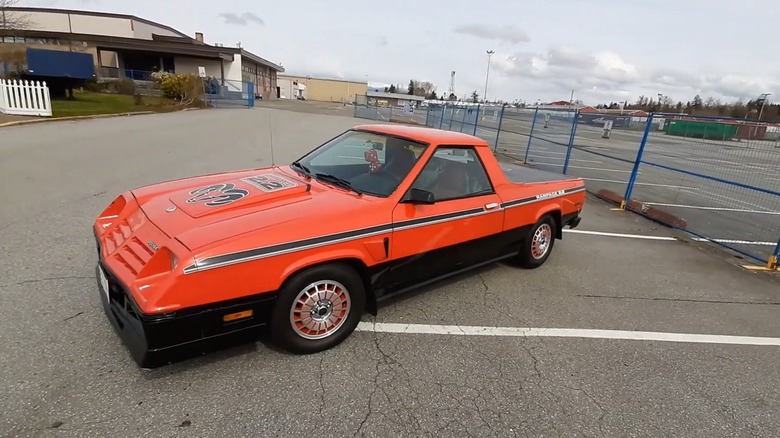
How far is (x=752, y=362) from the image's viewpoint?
311 centimetres

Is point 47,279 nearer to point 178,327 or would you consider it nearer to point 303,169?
point 178,327

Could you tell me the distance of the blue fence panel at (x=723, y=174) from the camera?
5.91 metres

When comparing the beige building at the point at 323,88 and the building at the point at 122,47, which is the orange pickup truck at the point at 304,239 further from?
the beige building at the point at 323,88

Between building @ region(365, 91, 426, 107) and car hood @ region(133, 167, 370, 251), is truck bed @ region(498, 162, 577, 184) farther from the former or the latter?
building @ region(365, 91, 426, 107)

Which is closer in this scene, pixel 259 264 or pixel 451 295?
pixel 259 264

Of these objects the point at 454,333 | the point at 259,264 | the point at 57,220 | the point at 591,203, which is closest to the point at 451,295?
the point at 454,333

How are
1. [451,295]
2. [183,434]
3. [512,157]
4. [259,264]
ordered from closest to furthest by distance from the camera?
[183,434] → [259,264] → [451,295] → [512,157]

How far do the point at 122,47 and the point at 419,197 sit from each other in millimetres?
48294

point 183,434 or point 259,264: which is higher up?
point 259,264

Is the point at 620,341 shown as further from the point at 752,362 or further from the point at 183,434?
the point at 183,434

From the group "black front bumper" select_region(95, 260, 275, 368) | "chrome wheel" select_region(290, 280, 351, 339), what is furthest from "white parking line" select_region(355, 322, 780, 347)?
"black front bumper" select_region(95, 260, 275, 368)

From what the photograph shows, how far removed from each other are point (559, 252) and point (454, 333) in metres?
2.65

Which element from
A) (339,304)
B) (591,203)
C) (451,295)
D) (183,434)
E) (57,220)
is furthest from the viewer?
(591,203)

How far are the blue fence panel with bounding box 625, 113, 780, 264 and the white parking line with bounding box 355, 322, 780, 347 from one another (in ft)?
8.98
